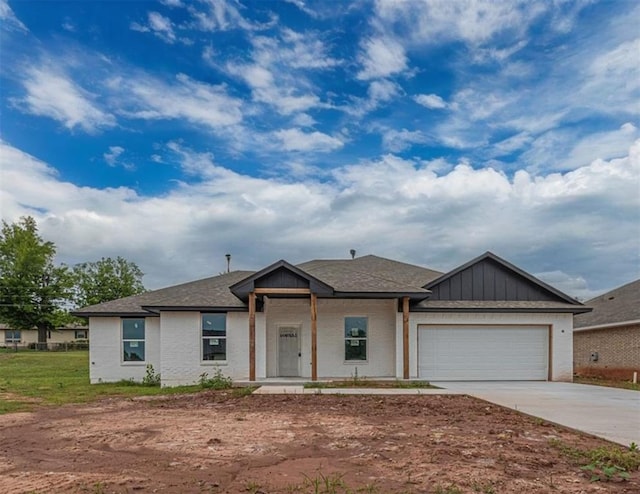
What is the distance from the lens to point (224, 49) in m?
14.6

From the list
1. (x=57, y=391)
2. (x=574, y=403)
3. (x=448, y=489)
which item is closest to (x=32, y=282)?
(x=57, y=391)

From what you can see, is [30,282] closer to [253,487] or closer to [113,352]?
[113,352]

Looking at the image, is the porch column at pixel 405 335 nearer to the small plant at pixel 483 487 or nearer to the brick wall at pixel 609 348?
the brick wall at pixel 609 348

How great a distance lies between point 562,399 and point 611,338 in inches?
422

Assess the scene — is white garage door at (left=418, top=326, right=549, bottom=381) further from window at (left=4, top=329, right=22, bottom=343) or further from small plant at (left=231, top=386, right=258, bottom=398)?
window at (left=4, top=329, right=22, bottom=343)

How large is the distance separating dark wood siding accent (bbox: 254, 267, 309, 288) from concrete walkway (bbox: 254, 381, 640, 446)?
3052mm

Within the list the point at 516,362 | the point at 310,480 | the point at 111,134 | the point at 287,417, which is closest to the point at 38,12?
the point at 111,134

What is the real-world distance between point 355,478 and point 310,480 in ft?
1.68

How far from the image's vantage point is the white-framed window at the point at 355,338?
18.2m

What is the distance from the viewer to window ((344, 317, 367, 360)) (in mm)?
18203

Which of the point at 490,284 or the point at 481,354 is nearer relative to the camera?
the point at 481,354

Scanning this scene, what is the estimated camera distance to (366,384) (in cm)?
1568

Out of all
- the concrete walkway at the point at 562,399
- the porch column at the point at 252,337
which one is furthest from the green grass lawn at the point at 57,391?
the concrete walkway at the point at 562,399

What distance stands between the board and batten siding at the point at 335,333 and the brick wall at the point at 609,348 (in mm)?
9650
